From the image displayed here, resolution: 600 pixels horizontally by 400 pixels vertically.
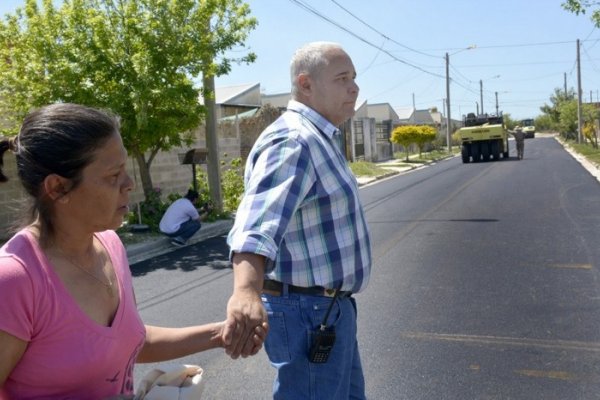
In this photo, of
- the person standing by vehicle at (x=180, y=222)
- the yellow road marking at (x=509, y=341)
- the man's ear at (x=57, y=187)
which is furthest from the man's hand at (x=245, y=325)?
the person standing by vehicle at (x=180, y=222)

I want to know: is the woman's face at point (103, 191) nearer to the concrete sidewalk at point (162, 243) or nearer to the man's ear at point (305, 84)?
the man's ear at point (305, 84)

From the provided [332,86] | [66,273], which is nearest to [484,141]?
[332,86]

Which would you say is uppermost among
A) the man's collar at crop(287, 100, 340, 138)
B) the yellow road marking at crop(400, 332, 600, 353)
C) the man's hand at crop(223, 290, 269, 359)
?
the man's collar at crop(287, 100, 340, 138)

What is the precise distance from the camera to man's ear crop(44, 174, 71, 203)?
65.0 inches

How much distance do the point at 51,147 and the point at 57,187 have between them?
10cm

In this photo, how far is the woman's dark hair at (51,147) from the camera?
1.64m

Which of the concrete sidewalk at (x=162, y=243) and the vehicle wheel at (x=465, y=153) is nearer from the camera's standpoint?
the concrete sidewalk at (x=162, y=243)

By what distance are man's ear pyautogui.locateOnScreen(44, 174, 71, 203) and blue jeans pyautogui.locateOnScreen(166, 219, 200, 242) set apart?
9.42 metres

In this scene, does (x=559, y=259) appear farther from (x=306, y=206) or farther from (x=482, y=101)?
(x=482, y=101)

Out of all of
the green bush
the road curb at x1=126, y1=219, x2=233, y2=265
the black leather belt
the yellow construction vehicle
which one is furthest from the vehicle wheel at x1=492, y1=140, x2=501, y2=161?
the black leather belt

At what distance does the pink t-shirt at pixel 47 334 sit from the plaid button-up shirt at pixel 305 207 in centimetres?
60

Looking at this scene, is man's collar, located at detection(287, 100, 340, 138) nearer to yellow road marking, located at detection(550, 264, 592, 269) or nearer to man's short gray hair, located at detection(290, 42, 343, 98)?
man's short gray hair, located at detection(290, 42, 343, 98)

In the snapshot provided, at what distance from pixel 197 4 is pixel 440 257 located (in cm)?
696

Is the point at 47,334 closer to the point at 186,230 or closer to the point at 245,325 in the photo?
the point at 245,325
